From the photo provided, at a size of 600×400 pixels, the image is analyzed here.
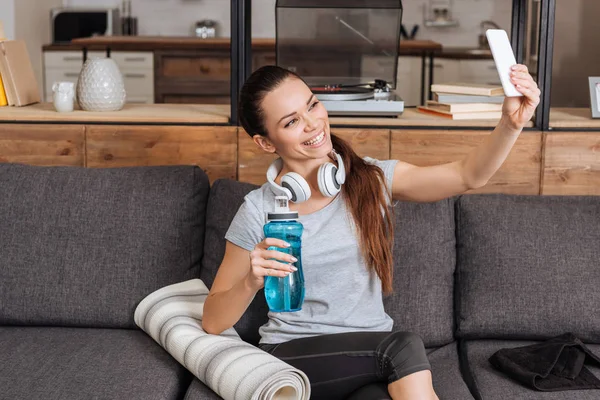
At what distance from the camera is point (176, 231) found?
2199 mm

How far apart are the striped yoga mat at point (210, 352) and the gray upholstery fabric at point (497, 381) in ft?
1.40

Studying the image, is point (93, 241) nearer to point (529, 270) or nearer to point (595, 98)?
point (529, 270)

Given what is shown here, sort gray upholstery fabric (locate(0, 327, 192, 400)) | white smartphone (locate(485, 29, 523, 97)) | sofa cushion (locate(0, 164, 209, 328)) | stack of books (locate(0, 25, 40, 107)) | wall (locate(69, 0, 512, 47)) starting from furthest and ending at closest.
A: wall (locate(69, 0, 512, 47)) → stack of books (locate(0, 25, 40, 107)) → sofa cushion (locate(0, 164, 209, 328)) → gray upholstery fabric (locate(0, 327, 192, 400)) → white smartphone (locate(485, 29, 523, 97))

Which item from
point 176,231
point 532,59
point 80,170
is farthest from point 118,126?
point 532,59

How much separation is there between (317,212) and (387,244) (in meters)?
0.17

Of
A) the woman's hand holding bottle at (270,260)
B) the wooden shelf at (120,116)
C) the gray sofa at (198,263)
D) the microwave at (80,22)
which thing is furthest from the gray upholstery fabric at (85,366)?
the microwave at (80,22)

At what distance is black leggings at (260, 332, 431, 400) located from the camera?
1.66 metres

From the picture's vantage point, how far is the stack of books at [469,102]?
243 cm

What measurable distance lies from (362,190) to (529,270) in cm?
52

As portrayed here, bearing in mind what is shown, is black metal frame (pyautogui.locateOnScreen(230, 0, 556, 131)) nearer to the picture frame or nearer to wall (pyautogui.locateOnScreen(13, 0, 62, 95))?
the picture frame

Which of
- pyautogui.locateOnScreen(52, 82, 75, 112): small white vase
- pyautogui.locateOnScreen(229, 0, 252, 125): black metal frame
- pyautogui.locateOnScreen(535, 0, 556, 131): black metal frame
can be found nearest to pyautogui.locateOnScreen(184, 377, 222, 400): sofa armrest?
pyautogui.locateOnScreen(229, 0, 252, 125): black metal frame

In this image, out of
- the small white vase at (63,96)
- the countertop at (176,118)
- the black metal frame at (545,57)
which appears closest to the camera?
the black metal frame at (545,57)

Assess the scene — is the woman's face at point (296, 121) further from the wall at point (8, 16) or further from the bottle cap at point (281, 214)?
the wall at point (8, 16)

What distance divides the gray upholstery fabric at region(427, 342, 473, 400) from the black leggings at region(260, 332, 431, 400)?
0.19 meters
